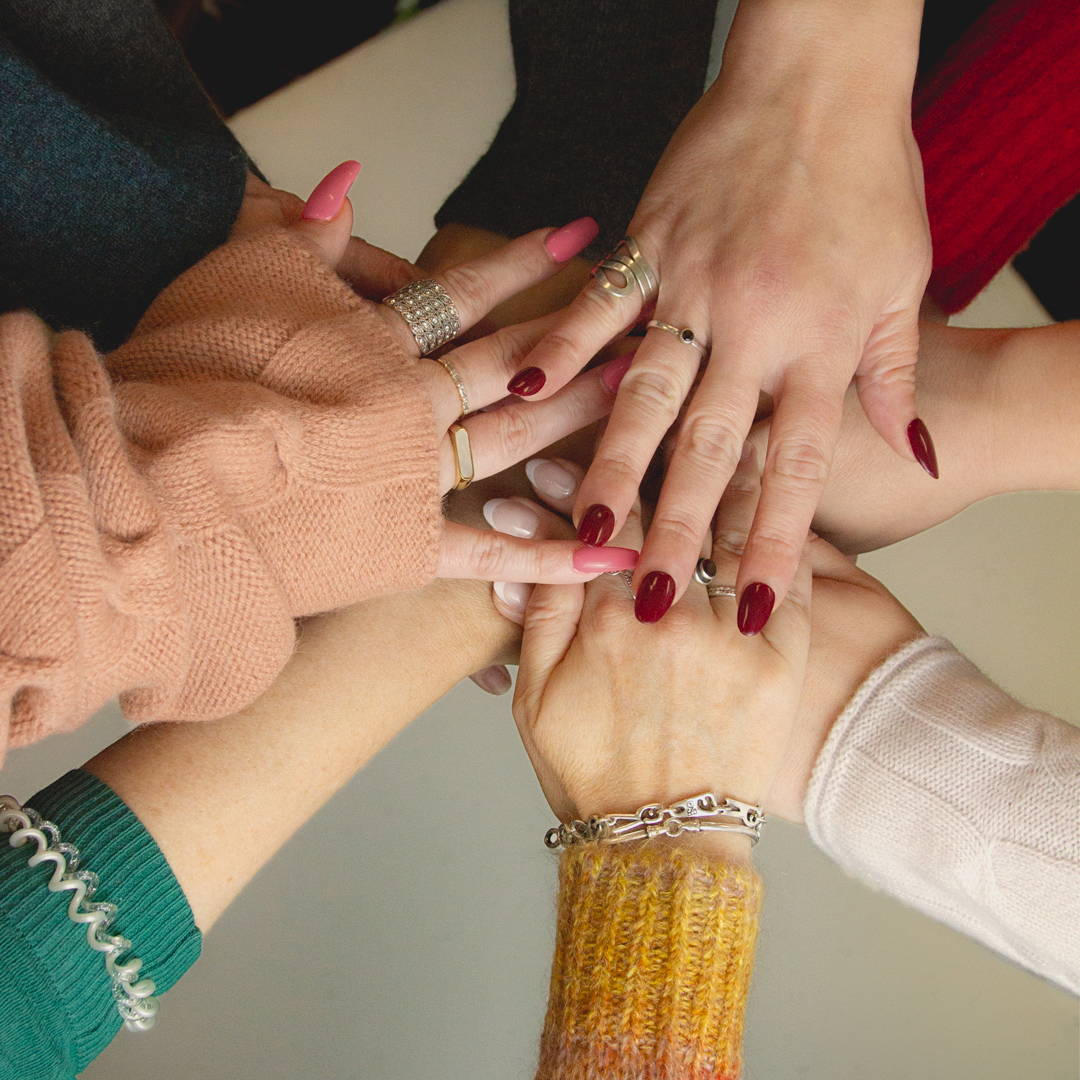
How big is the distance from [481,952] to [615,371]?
670 millimetres

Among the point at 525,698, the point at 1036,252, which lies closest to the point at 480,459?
the point at 525,698

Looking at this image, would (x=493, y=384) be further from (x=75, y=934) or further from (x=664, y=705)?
(x=75, y=934)

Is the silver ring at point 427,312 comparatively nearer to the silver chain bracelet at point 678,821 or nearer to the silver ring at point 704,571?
the silver ring at point 704,571

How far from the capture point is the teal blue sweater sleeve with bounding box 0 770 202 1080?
1.90 ft

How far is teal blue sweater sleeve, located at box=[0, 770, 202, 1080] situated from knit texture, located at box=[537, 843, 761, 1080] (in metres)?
0.25

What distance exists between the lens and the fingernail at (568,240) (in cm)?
79

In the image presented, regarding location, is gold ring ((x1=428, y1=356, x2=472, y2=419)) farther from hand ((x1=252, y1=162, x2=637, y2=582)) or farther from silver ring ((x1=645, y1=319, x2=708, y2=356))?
silver ring ((x1=645, y1=319, x2=708, y2=356))

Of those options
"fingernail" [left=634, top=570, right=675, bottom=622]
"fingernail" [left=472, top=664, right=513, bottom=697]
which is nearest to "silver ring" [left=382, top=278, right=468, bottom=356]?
"fingernail" [left=634, top=570, right=675, bottom=622]

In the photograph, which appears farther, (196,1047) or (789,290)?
(196,1047)


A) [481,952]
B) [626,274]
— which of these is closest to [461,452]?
[626,274]

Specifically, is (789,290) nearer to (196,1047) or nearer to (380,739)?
(380,739)

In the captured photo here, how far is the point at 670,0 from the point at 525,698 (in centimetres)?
66

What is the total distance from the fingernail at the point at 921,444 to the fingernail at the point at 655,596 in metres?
0.22

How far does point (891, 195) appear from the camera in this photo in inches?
28.6
